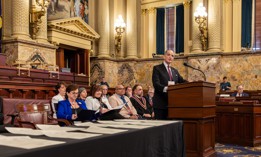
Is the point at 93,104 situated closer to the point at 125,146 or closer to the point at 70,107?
the point at 70,107

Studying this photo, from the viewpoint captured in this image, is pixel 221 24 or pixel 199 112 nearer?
pixel 199 112

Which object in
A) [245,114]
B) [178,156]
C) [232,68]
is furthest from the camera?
[232,68]

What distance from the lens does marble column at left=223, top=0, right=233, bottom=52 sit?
13.2 meters

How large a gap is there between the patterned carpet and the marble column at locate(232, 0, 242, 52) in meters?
7.53

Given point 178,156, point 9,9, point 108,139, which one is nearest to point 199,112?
point 178,156

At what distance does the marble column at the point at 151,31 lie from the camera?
1523 centimetres

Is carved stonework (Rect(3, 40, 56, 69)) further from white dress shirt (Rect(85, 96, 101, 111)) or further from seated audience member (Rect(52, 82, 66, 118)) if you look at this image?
white dress shirt (Rect(85, 96, 101, 111))

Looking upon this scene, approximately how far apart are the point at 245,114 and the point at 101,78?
328 inches

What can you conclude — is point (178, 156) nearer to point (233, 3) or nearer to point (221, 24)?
point (221, 24)

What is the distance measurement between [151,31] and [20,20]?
700 centimetres

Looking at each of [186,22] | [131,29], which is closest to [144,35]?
[131,29]

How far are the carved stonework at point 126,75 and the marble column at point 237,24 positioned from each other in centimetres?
465

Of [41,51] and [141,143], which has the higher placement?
[41,51]

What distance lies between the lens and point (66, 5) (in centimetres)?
1282
